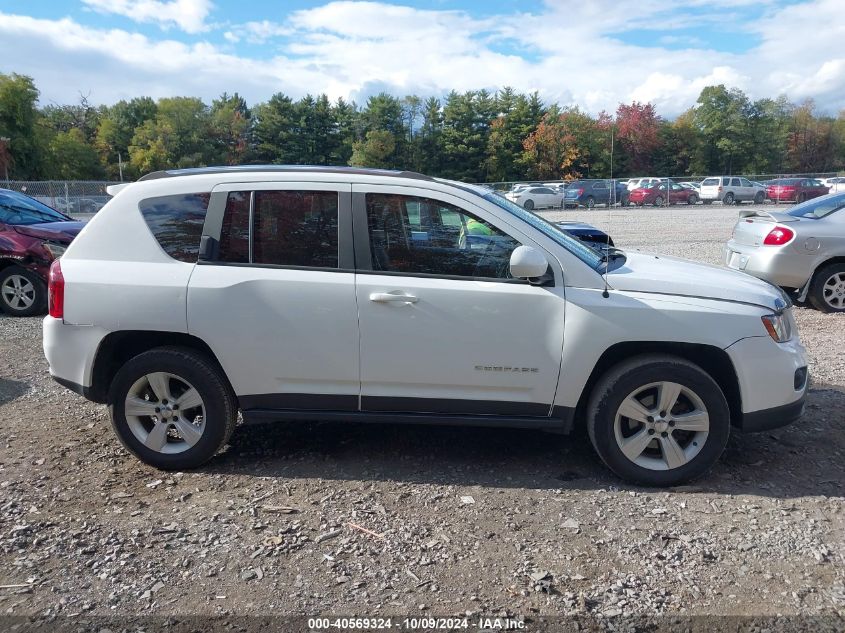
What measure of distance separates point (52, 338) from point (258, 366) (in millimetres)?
1330

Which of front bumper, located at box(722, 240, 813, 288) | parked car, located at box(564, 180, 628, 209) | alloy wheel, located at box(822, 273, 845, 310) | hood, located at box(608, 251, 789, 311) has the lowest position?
alloy wheel, located at box(822, 273, 845, 310)

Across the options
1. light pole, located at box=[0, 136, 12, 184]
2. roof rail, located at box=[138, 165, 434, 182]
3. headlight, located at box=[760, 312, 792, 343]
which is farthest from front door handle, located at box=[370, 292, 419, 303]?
light pole, located at box=[0, 136, 12, 184]

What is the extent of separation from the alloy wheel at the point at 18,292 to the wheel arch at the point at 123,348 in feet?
19.0

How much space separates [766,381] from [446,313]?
1.89 meters

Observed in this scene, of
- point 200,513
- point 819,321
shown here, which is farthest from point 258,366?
point 819,321

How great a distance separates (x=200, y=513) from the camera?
12.0 feet

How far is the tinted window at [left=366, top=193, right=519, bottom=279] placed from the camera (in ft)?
13.0

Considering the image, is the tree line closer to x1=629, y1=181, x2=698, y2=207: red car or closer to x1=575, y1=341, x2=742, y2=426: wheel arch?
x1=629, y1=181, x2=698, y2=207: red car

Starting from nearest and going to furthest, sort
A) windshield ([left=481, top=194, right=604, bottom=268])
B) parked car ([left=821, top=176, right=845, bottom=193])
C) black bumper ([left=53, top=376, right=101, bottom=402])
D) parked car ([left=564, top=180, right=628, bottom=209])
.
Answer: windshield ([left=481, top=194, right=604, bottom=268]) → black bumper ([left=53, top=376, right=101, bottom=402]) → parked car ([left=821, top=176, right=845, bottom=193]) → parked car ([left=564, top=180, right=628, bottom=209])

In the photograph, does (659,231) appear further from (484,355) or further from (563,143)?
(563,143)

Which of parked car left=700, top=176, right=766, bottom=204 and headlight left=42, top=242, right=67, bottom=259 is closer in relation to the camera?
headlight left=42, top=242, right=67, bottom=259

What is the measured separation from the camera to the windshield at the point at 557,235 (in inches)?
159

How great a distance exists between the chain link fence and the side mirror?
24851 millimetres

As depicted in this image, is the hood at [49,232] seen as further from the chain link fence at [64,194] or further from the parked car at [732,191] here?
the parked car at [732,191]
